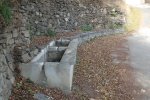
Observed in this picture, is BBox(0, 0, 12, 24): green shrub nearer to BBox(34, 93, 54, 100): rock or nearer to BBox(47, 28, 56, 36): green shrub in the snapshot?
BBox(34, 93, 54, 100): rock

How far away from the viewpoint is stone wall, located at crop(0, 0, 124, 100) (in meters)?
8.35

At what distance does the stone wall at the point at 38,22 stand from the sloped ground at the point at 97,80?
1.60ft

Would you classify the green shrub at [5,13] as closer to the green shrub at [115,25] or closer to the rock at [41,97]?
the rock at [41,97]

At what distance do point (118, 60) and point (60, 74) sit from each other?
4.58 metres

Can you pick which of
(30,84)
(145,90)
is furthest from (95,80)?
(30,84)

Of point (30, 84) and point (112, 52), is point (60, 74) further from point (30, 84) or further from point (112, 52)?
point (112, 52)

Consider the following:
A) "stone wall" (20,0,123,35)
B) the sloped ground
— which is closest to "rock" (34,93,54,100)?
the sloped ground

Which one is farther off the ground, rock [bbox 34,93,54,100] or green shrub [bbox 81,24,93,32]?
green shrub [bbox 81,24,93,32]

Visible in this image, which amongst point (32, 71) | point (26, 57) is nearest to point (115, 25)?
point (26, 57)

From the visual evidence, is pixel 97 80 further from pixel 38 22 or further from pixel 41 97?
pixel 38 22

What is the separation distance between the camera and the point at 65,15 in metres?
18.6

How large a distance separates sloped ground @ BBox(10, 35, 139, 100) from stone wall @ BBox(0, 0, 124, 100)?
0.49m

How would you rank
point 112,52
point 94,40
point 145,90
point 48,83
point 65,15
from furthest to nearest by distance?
point 65,15
point 94,40
point 112,52
point 145,90
point 48,83

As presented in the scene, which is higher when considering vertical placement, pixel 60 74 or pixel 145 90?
pixel 60 74
